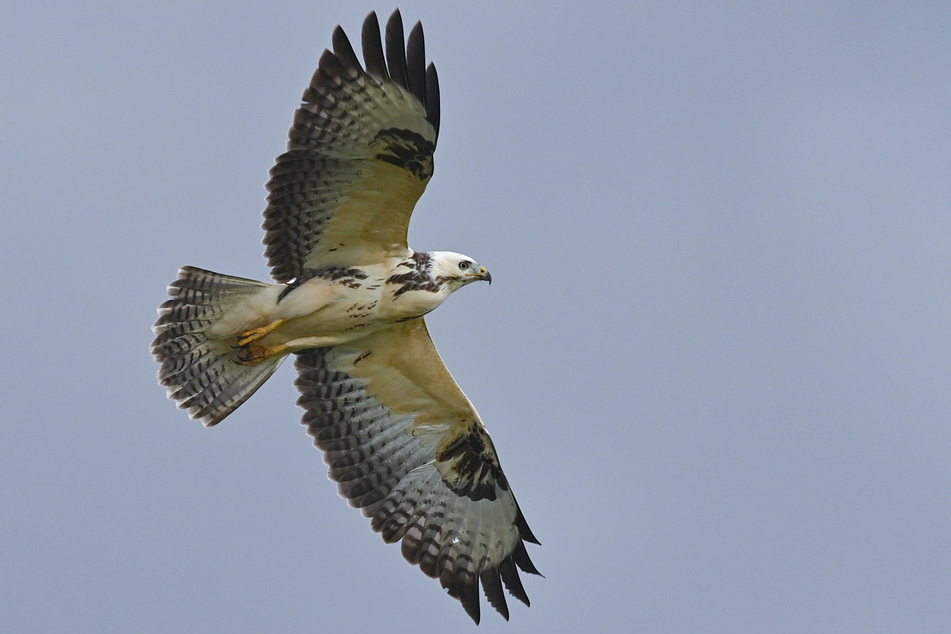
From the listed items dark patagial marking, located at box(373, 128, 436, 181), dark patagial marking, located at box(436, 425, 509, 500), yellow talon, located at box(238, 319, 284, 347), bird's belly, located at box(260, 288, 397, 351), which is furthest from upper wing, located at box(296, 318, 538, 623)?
dark patagial marking, located at box(373, 128, 436, 181)

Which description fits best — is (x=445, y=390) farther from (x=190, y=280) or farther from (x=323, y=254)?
(x=190, y=280)

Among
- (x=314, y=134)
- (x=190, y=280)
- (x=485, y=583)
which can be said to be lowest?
(x=485, y=583)

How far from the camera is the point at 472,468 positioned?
1283cm

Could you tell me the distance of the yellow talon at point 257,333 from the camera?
11742 mm

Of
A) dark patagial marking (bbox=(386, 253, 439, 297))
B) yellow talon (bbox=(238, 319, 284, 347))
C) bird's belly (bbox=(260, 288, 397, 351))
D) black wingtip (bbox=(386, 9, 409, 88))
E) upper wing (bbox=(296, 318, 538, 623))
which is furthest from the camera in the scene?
upper wing (bbox=(296, 318, 538, 623))

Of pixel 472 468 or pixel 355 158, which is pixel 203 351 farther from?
pixel 472 468

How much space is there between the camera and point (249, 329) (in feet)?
38.9

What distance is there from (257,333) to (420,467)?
2223 mm

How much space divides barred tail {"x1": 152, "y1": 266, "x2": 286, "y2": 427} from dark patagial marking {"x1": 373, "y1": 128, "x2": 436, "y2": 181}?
174 cm

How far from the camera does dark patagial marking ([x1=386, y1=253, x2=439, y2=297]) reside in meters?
11.5

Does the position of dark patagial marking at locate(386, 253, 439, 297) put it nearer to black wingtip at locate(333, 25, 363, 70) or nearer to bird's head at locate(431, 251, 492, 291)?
bird's head at locate(431, 251, 492, 291)

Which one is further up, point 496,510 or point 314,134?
point 314,134

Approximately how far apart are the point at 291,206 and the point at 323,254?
1.89 ft

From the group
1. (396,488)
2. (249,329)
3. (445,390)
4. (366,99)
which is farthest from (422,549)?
(366,99)
